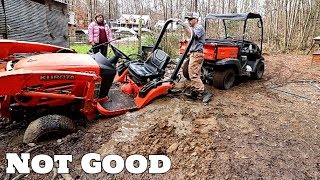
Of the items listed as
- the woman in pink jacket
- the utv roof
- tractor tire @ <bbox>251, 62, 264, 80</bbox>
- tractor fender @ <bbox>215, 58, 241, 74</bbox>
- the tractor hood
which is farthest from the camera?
tractor tire @ <bbox>251, 62, 264, 80</bbox>

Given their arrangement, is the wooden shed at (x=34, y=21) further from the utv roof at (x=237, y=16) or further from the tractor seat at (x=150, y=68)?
the utv roof at (x=237, y=16)

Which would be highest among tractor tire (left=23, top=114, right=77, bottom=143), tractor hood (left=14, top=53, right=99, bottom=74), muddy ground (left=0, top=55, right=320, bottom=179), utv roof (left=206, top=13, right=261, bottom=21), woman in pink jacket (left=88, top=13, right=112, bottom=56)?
utv roof (left=206, top=13, right=261, bottom=21)

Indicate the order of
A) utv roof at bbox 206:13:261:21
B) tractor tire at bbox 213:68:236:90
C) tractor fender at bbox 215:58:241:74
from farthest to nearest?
utv roof at bbox 206:13:261:21 → tractor tire at bbox 213:68:236:90 → tractor fender at bbox 215:58:241:74

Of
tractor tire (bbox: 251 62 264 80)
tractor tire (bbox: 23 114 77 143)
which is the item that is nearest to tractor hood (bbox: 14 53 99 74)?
tractor tire (bbox: 23 114 77 143)

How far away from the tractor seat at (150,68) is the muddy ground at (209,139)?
44 cm

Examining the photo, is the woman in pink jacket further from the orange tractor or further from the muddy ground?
the muddy ground

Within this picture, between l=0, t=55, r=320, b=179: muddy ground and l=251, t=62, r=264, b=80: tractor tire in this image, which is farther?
l=251, t=62, r=264, b=80: tractor tire

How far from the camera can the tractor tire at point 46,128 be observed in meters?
3.31

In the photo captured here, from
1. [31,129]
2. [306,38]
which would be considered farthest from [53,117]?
[306,38]

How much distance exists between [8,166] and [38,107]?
2.75ft

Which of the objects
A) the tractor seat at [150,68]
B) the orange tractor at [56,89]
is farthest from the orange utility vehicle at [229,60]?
the orange tractor at [56,89]

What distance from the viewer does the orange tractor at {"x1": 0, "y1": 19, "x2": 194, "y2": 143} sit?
329 centimetres

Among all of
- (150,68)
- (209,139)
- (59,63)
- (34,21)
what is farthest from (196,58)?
(34,21)

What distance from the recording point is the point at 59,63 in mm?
3688
